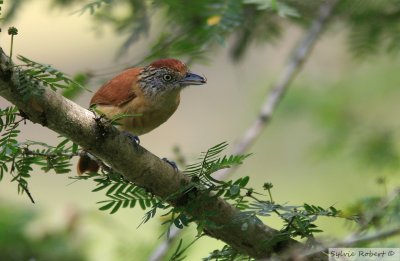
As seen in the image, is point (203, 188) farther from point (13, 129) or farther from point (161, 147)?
point (161, 147)

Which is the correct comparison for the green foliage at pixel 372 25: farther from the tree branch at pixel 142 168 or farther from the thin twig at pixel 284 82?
the tree branch at pixel 142 168

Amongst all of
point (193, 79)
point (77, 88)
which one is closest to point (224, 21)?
point (77, 88)

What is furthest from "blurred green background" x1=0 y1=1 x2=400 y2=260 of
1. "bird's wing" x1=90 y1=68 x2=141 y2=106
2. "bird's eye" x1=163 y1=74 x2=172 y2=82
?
"bird's eye" x1=163 y1=74 x2=172 y2=82

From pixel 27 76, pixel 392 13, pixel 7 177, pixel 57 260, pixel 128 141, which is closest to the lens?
pixel 27 76

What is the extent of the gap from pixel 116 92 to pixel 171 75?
1.73ft

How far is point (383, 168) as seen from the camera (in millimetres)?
4062

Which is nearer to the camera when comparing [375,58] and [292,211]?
[292,211]

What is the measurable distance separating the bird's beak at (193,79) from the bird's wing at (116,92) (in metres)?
0.31

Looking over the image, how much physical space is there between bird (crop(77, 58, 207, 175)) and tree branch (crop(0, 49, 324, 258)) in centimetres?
94

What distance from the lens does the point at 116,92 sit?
11.7ft

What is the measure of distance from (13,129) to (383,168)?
2.60 m

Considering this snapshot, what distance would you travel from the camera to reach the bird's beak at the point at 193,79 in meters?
3.93

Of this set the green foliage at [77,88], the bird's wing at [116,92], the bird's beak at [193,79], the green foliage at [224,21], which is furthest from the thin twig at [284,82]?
the green foliage at [77,88]

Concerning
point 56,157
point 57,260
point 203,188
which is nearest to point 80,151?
point 56,157
